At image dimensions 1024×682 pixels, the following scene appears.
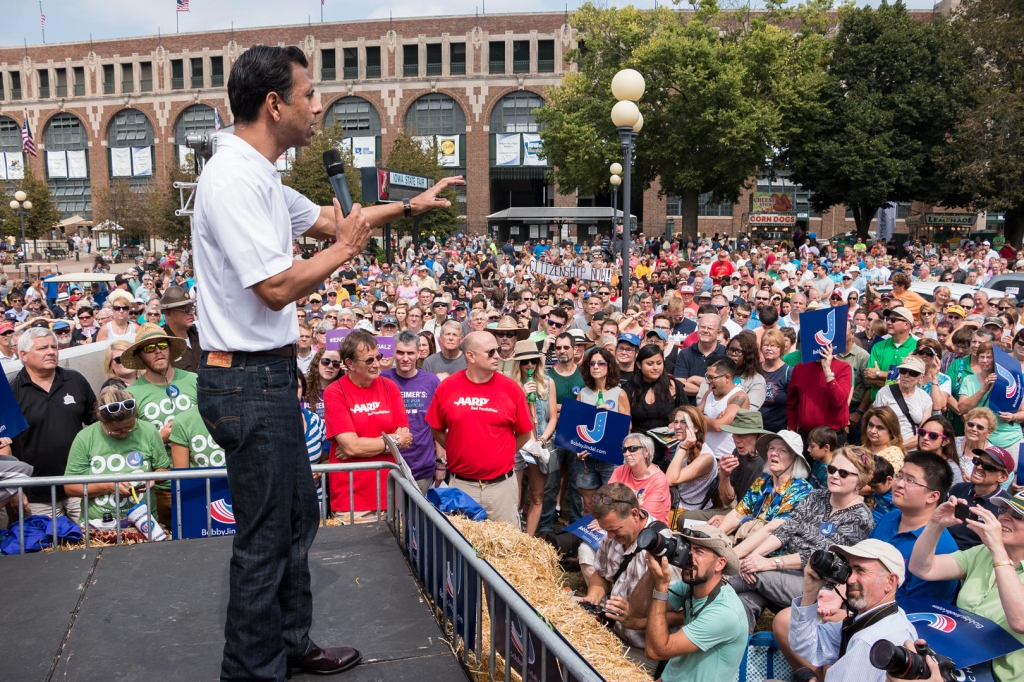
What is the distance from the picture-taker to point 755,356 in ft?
26.0

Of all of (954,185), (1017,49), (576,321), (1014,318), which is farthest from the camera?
(954,185)

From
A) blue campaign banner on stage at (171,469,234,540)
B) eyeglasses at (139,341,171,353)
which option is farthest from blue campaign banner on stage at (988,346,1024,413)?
eyeglasses at (139,341,171,353)

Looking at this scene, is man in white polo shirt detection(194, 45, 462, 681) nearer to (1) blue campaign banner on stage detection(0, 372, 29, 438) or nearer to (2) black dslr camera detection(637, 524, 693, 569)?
(2) black dslr camera detection(637, 524, 693, 569)

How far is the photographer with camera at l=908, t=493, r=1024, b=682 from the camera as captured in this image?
3.84 m

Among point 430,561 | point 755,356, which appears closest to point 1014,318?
point 755,356

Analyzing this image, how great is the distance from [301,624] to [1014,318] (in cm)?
1006

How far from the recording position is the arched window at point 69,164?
2520 inches

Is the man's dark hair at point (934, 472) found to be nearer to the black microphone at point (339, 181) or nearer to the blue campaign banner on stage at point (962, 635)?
the blue campaign banner on stage at point (962, 635)

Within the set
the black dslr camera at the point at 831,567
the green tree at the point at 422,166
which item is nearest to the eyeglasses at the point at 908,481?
the black dslr camera at the point at 831,567

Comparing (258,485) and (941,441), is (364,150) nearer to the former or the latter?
(941,441)

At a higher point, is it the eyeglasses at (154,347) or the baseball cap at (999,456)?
the eyeglasses at (154,347)

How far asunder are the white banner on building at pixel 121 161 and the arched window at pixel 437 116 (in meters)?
22.8

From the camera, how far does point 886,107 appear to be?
39375 mm

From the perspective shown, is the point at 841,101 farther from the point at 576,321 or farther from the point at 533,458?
the point at 533,458
